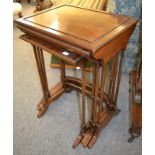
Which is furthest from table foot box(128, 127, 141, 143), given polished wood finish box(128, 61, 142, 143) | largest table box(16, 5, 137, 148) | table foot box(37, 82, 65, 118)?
table foot box(37, 82, 65, 118)

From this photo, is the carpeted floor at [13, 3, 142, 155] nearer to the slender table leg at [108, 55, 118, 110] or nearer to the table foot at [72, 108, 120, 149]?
the table foot at [72, 108, 120, 149]

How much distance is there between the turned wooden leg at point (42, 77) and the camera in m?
1.46

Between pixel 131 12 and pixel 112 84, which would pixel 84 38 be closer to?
pixel 112 84

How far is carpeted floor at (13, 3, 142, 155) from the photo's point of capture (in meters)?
1.46

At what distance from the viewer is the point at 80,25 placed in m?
1.20

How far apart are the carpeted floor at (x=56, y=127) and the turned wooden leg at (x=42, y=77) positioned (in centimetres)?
5

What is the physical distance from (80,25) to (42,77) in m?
0.55

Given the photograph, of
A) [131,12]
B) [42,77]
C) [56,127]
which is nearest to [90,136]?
[56,127]

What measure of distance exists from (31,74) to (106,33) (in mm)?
1261

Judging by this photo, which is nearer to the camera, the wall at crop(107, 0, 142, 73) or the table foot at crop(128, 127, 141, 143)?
the table foot at crop(128, 127, 141, 143)

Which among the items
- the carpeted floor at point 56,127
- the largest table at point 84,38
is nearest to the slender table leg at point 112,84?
the largest table at point 84,38

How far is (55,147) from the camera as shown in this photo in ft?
4.87

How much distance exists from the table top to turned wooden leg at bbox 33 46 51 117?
0.77ft
